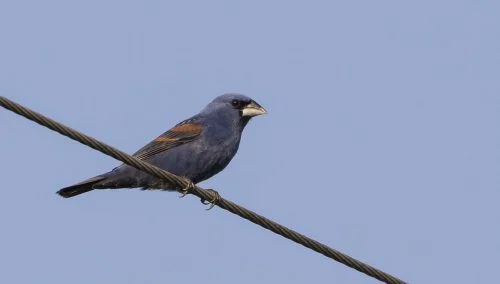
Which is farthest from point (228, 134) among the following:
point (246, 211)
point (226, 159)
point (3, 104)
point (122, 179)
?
point (3, 104)

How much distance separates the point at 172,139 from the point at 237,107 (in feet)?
3.09

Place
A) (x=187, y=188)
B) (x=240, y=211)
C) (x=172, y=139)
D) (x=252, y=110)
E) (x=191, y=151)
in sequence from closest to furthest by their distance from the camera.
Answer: (x=240, y=211), (x=187, y=188), (x=191, y=151), (x=172, y=139), (x=252, y=110)

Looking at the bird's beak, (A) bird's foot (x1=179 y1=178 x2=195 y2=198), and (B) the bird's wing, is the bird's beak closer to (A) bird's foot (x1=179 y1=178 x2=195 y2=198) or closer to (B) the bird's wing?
(B) the bird's wing

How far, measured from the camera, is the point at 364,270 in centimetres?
750

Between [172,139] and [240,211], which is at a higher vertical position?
[172,139]

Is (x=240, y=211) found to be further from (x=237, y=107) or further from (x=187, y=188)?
(x=237, y=107)

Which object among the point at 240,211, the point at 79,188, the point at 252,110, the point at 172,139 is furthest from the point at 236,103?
the point at 240,211

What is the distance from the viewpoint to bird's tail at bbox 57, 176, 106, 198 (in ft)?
36.5

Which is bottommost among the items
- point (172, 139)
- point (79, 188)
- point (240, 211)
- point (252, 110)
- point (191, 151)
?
point (240, 211)

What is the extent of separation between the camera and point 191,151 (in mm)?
11406

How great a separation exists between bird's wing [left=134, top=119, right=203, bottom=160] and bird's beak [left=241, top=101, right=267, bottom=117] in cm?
64

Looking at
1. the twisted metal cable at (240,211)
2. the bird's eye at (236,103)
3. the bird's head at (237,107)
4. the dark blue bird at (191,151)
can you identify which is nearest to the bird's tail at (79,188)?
the dark blue bird at (191,151)

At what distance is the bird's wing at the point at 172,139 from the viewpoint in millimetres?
11680

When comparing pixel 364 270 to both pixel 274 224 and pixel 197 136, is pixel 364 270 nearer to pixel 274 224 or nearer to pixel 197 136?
pixel 274 224
